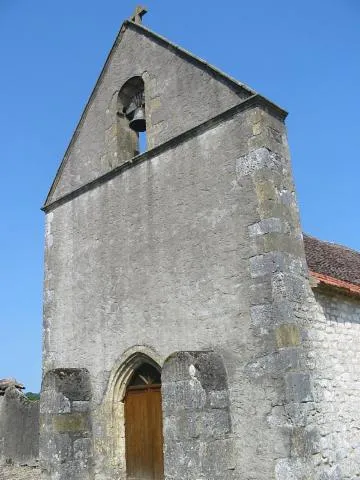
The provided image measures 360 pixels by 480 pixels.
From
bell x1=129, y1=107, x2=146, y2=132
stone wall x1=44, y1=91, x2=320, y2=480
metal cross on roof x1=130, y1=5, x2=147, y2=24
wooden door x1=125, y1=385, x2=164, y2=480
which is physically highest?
metal cross on roof x1=130, y1=5, x2=147, y2=24

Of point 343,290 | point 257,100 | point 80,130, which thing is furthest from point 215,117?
point 80,130

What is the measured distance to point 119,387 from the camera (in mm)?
7707

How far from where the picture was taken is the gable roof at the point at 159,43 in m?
7.08

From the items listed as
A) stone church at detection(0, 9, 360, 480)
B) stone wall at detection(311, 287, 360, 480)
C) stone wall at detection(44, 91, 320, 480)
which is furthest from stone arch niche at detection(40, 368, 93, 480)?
stone wall at detection(311, 287, 360, 480)

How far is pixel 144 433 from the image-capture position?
741 centimetres

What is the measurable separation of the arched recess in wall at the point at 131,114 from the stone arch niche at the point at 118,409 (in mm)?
3612

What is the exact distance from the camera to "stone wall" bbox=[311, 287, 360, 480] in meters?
5.95

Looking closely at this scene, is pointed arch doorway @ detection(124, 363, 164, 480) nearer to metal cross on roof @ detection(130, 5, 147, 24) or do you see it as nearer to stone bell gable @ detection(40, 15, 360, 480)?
stone bell gable @ detection(40, 15, 360, 480)

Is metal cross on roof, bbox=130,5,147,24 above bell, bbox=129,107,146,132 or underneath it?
above

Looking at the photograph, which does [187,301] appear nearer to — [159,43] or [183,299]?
[183,299]

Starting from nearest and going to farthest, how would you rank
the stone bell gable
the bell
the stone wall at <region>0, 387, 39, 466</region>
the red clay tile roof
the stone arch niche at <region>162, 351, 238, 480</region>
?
the stone arch niche at <region>162, 351, 238, 480</region> → the stone bell gable → the red clay tile roof → the bell → the stone wall at <region>0, 387, 39, 466</region>

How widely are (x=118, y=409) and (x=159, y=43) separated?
6.02 m

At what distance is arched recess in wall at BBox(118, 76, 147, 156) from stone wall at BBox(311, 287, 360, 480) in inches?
173

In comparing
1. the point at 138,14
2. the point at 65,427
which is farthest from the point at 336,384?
the point at 138,14
